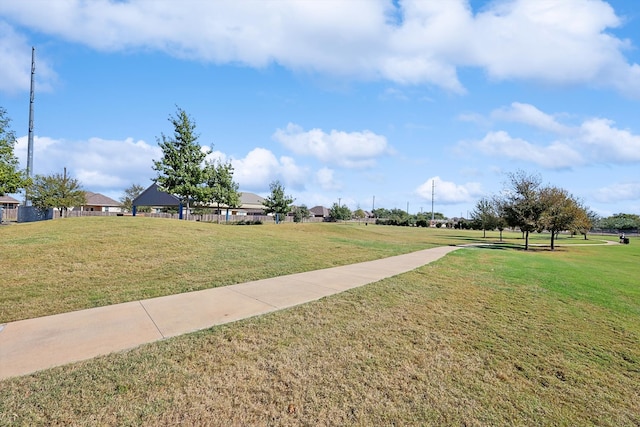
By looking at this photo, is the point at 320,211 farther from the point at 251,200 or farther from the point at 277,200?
the point at 277,200

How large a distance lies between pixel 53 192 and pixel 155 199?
34.2 ft

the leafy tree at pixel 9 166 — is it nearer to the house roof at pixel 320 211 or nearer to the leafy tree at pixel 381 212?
the house roof at pixel 320 211

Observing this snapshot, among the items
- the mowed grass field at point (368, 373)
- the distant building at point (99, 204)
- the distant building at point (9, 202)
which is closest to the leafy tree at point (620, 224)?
the mowed grass field at point (368, 373)

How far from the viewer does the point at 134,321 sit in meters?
4.63

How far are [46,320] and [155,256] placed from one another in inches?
169

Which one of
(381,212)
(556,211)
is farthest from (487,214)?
(381,212)

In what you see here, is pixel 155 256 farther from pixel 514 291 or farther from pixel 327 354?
pixel 514 291

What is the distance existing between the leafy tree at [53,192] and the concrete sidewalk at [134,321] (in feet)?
123

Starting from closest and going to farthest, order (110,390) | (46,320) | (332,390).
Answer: (110,390)
(332,390)
(46,320)

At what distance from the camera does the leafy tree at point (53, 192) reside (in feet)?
108

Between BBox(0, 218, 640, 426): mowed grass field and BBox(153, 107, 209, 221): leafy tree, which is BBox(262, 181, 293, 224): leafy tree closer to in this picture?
BBox(153, 107, 209, 221): leafy tree

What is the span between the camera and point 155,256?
29.1ft

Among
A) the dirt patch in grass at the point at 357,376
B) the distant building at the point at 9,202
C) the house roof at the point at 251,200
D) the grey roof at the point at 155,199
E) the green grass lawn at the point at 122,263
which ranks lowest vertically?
the dirt patch in grass at the point at 357,376

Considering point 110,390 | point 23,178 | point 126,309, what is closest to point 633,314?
point 110,390
